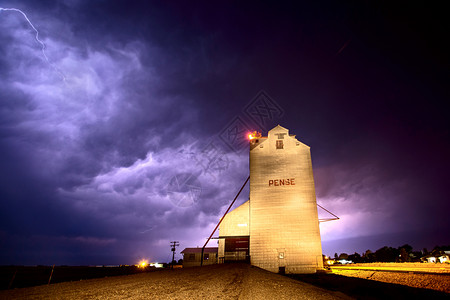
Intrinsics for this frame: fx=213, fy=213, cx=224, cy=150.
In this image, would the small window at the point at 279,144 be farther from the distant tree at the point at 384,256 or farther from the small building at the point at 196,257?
the distant tree at the point at 384,256

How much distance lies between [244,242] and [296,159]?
39.1ft

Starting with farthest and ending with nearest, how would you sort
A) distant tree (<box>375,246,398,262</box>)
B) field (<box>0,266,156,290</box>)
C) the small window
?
distant tree (<box>375,246,398,262</box>) → the small window → field (<box>0,266,156,290</box>)

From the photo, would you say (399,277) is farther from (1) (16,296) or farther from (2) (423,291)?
(1) (16,296)

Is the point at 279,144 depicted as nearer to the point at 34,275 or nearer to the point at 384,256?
the point at 34,275

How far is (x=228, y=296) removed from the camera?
838cm

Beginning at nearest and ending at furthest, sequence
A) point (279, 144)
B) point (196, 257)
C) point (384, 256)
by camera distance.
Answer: point (279, 144) → point (196, 257) → point (384, 256)

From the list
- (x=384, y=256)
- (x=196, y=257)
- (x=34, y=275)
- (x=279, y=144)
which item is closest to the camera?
(x=34, y=275)

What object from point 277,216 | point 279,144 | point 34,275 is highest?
point 279,144

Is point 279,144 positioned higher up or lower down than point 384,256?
higher up

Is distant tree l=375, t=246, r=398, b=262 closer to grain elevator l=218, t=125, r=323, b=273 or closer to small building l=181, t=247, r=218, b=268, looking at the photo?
small building l=181, t=247, r=218, b=268

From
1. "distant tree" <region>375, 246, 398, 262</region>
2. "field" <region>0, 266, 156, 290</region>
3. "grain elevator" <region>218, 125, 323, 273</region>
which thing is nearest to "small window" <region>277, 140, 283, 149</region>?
"grain elevator" <region>218, 125, 323, 273</region>

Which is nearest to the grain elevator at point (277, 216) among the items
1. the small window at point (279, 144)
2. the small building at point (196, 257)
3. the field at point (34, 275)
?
the small window at point (279, 144)

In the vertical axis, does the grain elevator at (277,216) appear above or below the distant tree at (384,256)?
above

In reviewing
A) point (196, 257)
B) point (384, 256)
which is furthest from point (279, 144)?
point (384, 256)
